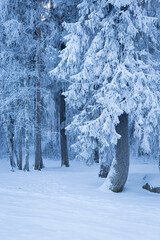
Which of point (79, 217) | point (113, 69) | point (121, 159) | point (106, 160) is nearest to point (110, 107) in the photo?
point (113, 69)

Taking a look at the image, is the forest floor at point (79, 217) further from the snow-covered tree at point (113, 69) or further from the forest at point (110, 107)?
the snow-covered tree at point (113, 69)

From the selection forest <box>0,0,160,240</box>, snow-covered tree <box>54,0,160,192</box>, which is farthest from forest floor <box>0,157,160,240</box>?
snow-covered tree <box>54,0,160,192</box>

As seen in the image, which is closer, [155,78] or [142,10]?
[155,78]

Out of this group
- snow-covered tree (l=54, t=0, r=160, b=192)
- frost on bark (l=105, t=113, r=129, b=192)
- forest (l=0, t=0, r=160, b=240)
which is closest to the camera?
forest (l=0, t=0, r=160, b=240)

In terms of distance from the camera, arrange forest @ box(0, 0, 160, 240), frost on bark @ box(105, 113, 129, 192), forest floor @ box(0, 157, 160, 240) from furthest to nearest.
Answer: frost on bark @ box(105, 113, 129, 192)
forest @ box(0, 0, 160, 240)
forest floor @ box(0, 157, 160, 240)

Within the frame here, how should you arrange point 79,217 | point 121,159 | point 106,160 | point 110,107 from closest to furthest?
1. point 79,217
2. point 110,107
3. point 121,159
4. point 106,160

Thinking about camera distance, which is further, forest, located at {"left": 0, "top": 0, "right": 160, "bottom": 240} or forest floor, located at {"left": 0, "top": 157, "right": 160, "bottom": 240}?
forest, located at {"left": 0, "top": 0, "right": 160, "bottom": 240}

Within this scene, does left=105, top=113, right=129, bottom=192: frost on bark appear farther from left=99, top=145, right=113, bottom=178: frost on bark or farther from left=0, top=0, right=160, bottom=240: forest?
left=99, top=145, right=113, bottom=178: frost on bark

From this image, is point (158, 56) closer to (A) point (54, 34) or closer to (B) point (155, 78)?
(B) point (155, 78)

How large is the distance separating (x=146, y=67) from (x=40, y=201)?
4773mm

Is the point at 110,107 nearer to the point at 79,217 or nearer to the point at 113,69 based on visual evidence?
the point at 113,69

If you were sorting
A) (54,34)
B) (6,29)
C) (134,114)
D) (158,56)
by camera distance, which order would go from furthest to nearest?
1. (54,34)
2. (6,29)
3. (158,56)
4. (134,114)

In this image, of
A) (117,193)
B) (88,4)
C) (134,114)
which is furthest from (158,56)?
(117,193)

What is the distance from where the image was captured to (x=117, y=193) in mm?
7574
